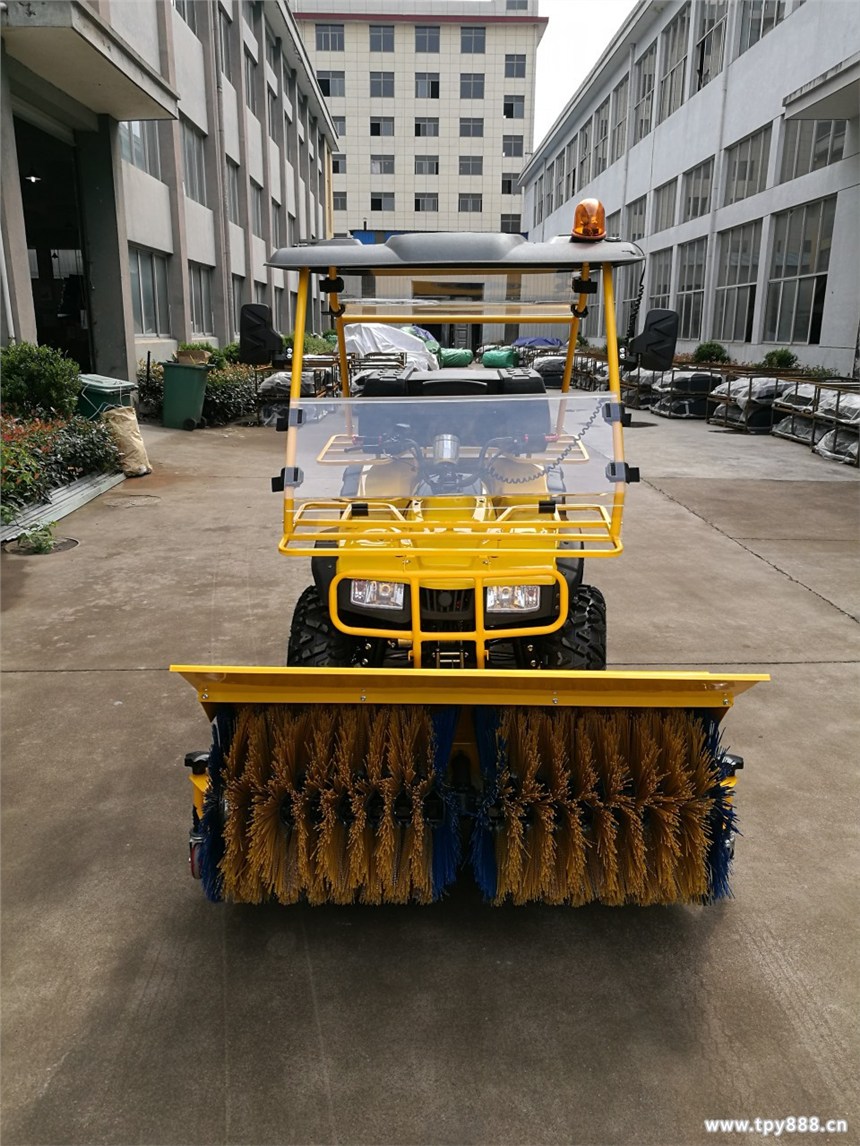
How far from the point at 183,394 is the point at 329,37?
1694 inches

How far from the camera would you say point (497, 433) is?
3.35 m

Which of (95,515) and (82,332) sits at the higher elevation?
(82,332)

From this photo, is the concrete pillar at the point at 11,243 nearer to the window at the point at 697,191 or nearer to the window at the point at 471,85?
the window at the point at 697,191

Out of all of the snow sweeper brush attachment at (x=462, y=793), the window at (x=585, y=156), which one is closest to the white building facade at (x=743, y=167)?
the window at (x=585, y=156)

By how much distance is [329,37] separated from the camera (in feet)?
155

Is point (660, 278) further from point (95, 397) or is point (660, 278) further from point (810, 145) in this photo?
point (95, 397)

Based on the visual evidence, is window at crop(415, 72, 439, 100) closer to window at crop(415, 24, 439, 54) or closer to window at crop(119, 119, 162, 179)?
window at crop(415, 24, 439, 54)

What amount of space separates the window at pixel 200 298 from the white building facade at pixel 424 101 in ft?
99.2

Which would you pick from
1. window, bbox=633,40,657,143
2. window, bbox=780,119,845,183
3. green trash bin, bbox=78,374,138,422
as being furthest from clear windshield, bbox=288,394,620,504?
window, bbox=633,40,657,143

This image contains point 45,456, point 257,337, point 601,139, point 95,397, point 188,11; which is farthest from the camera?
point 601,139

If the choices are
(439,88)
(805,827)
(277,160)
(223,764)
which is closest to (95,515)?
(223,764)

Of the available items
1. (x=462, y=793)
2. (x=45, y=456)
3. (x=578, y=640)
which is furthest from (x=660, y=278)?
(x=462, y=793)

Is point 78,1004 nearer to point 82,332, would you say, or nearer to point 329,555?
point 329,555

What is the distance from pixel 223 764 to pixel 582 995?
1254mm
